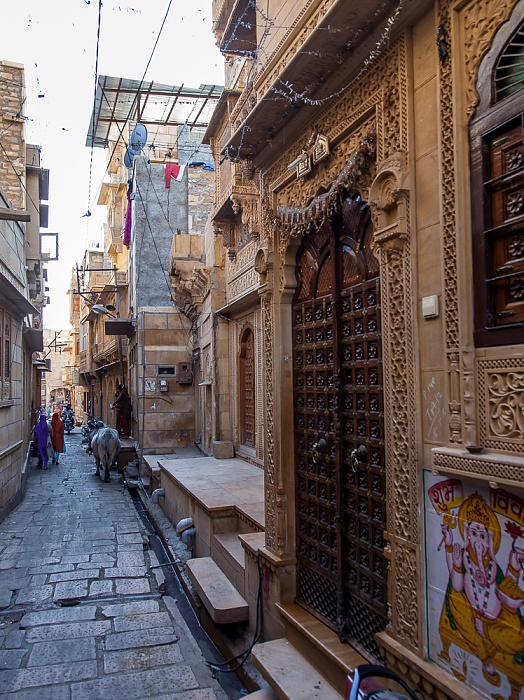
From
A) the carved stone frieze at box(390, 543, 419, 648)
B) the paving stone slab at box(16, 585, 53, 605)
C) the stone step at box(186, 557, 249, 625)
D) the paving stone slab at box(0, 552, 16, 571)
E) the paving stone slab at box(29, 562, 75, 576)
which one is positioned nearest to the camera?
the carved stone frieze at box(390, 543, 419, 648)

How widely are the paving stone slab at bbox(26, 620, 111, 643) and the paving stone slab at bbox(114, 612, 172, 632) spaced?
0.12m

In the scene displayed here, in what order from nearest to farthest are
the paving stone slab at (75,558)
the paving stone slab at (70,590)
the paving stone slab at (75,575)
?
the paving stone slab at (70,590)
the paving stone slab at (75,575)
the paving stone slab at (75,558)

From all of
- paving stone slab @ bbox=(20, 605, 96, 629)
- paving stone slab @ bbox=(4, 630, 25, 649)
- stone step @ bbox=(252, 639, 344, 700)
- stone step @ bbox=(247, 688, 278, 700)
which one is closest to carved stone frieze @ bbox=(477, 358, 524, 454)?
stone step @ bbox=(252, 639, 344, 700)

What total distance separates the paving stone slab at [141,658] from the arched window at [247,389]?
5.80 metres

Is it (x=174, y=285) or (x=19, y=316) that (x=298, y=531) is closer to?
(x=19, y=316)

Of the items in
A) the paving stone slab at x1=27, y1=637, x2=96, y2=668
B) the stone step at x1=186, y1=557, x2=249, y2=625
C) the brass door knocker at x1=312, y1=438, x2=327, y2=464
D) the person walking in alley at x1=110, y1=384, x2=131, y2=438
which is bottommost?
the paving stone slab at x1=27, y1=637, x2=96, y2=668

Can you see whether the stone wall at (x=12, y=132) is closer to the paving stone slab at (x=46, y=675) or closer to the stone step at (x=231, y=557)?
the stone step at (x=231, y=557)

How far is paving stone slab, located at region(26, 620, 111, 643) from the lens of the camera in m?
5.22

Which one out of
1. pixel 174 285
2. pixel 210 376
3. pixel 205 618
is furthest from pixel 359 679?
pixel 174 285

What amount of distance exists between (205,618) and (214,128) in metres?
9.58

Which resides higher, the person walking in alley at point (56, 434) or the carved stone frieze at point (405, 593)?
the carved stone frieze at point (405, 593)

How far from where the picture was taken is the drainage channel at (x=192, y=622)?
Result: 4.54 m

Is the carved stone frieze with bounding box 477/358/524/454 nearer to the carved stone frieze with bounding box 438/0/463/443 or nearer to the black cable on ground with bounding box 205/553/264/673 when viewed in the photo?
the carved stone frieze with bounding box 438/0/463/443

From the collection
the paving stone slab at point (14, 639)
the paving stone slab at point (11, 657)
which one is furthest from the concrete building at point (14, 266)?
the paving stone slab at point (11, 657)
